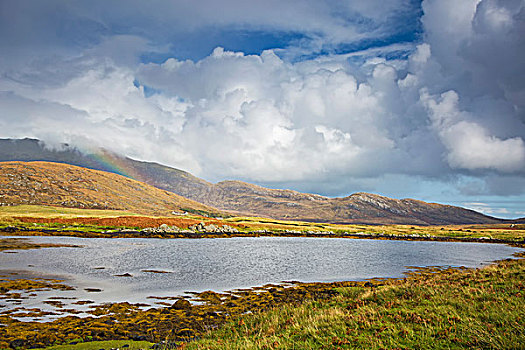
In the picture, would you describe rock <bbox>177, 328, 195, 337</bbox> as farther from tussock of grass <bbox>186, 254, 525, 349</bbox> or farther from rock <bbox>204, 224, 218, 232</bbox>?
rock <bbox>204, 224, 218, 232</bbox>

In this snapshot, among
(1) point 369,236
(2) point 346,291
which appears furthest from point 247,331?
(1) point 369,236

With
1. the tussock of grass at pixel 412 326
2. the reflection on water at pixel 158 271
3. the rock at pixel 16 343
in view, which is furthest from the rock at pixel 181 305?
the rock at pixel 16 343

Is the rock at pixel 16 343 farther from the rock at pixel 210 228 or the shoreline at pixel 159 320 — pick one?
the rock at pixel 210 228

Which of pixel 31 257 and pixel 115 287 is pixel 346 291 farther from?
pixel 31 257

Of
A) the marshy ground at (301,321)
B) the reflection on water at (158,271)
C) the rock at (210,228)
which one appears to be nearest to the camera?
the marshy ground at (301,321)

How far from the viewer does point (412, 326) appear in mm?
13820

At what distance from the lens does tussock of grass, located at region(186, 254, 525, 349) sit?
1177cm

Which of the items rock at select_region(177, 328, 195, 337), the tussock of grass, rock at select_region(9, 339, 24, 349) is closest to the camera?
the tussock of grass

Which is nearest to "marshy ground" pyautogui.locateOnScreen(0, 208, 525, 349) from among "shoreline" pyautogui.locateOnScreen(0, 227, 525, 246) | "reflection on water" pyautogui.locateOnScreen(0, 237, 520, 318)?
"reflection on water" pyautogui.locateOnScreen(0, 237, 520, 318)

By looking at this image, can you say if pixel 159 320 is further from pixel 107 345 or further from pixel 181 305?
pixel 107 345

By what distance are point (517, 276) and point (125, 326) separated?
29861 millimetres

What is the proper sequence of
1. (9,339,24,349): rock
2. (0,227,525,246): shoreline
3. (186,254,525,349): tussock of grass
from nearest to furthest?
(186,254,525,349): tussock of grass < (9,339,24,349): rock < (0,227,525,246): shoreline

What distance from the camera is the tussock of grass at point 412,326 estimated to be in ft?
38.6

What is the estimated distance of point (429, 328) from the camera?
43.5 ft
